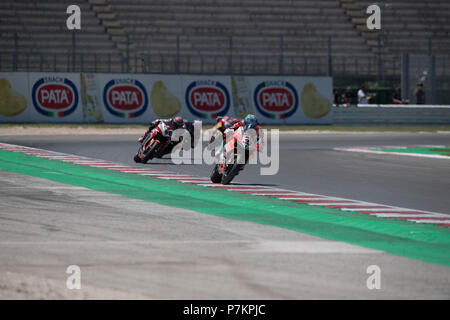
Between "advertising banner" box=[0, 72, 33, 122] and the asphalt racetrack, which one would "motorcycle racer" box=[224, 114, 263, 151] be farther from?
"advertising banner" box=[0, 72, 33, 122]

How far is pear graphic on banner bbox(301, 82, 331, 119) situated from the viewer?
32906 mm

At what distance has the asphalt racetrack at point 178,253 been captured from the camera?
20.9 feet

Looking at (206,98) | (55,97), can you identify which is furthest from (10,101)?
(206,98)

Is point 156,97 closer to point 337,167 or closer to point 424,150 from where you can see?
point 424,150

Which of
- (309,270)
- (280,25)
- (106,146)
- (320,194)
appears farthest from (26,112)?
(309,270)

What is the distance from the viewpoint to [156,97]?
31109 mm

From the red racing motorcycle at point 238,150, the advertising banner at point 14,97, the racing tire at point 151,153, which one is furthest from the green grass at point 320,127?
the red racing motorcycle at point 238,150

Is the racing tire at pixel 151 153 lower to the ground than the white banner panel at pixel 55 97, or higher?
lower

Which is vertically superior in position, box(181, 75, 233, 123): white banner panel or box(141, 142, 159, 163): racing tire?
box(181, 75, 233, 123): white banner panel

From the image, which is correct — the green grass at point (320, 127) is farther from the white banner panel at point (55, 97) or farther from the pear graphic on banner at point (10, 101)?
the pear graphic on banner at point (10, 101)

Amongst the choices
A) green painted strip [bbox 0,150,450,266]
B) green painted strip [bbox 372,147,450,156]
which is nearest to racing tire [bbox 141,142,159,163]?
green painted strip [bbox 0,150,450,266]

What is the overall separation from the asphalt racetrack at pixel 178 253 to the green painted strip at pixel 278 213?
36cm
